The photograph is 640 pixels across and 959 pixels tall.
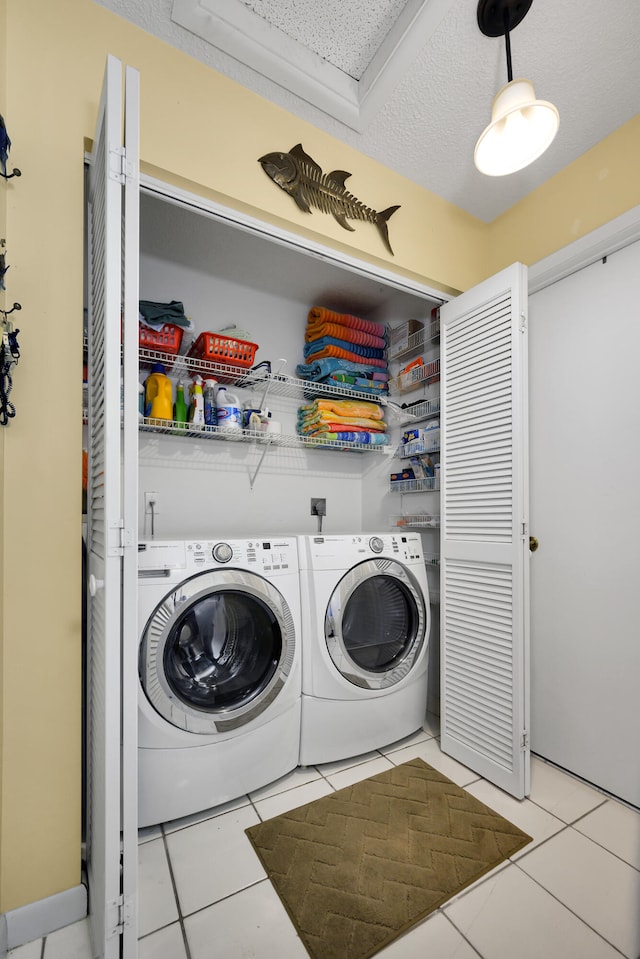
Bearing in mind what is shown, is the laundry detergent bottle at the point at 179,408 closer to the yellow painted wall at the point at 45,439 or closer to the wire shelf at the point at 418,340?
the yellow painted wall at the point at 45,439

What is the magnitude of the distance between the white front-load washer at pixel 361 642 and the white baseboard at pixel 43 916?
33.7 inches

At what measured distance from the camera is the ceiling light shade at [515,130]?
126cm

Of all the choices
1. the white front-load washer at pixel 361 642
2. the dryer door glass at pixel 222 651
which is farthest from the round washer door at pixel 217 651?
the white front-load washer at pixel 361 642

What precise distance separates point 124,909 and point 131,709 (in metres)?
0.46

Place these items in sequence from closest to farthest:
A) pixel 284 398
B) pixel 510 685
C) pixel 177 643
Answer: pixel 177 643 → pixel 510 685 → pixel 284 398

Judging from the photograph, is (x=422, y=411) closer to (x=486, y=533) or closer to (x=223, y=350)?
(x=486, y=533)

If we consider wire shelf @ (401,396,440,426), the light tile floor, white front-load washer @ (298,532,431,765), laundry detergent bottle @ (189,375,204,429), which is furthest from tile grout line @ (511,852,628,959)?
laundry detergent bottle @ (189,375,204,429)

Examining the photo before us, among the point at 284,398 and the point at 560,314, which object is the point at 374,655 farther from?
the point at 560,314

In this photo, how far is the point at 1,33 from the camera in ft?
3.91

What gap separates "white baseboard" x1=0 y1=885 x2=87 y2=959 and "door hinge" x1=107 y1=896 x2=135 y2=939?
1.03ft

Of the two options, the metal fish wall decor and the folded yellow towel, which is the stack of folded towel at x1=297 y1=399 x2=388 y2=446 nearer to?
the folded yellow towel

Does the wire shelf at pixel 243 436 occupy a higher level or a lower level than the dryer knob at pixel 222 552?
higher

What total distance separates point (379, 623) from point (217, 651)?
2.60 feet

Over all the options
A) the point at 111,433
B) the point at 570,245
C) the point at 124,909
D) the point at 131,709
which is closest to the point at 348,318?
the point at 570,245
